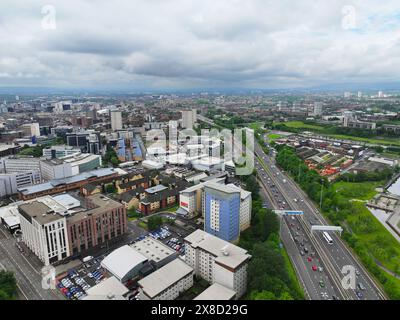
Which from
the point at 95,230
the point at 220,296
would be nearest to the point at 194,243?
the point at 220,296

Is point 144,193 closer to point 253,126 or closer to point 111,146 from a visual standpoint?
point 111,146

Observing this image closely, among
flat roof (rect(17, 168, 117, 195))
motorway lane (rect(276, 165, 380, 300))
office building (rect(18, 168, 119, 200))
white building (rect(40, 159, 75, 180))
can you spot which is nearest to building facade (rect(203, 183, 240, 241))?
motorway lane (rect(276, 165, 380, 300))

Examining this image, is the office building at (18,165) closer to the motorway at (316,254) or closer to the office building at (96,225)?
the office building at (96,225)

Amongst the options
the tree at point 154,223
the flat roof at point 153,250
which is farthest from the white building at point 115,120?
the flat roof at point 153,250

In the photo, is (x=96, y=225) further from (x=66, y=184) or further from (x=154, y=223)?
(x=66, y=184)

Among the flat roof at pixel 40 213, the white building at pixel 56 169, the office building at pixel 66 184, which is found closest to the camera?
the flat roof at pixel 40 213

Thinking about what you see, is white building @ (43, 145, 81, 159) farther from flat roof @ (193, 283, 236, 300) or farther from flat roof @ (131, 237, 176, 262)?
flat roof @ (193, 283, 236, 300)

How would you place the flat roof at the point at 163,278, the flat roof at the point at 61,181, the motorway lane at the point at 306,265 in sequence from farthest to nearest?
the flat roof at the point at 61,181, the motorway lane at the point at 306,265, the flat roof at the point at 163,278

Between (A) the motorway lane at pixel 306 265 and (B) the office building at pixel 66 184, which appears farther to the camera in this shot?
(B) the office building at pixel 66 184
